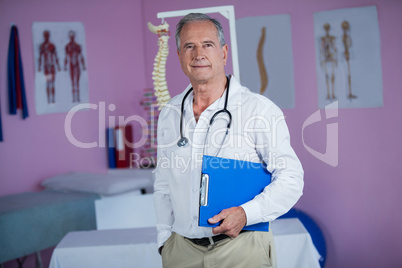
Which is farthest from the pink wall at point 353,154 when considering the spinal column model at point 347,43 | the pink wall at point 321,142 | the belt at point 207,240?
the belt at point 207,240

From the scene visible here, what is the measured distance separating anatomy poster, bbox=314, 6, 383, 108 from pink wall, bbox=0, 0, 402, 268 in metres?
0.05

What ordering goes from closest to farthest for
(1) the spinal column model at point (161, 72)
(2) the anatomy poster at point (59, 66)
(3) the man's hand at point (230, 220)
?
(3) the man's hand at point (230, 220) < (1) the spinal column model at point (161, 72) < (2) the anatomy poster at point (59, 66)

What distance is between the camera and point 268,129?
144 centimetres

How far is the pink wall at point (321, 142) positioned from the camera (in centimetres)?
296

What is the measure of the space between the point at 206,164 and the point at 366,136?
1968mm

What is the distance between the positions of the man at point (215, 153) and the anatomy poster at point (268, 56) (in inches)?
61.8

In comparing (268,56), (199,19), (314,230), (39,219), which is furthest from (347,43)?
(39,219)

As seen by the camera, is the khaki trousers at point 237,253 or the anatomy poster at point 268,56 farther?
the anatomy poster at point 268,56

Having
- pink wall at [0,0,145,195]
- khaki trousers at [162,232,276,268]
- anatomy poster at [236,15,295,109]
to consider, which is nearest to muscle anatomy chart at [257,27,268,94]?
anatomy poster at [236,15,295,109]

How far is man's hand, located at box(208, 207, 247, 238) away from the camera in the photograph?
4.45 feet

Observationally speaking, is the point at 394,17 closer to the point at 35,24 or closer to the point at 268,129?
the point at 268,129

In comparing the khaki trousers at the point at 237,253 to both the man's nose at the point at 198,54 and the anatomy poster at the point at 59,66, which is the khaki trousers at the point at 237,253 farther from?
the anatomy poster at the point at 59,66

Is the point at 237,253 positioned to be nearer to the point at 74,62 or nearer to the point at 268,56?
the point at 268,56

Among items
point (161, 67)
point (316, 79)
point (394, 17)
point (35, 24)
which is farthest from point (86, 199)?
point (394, 17)
